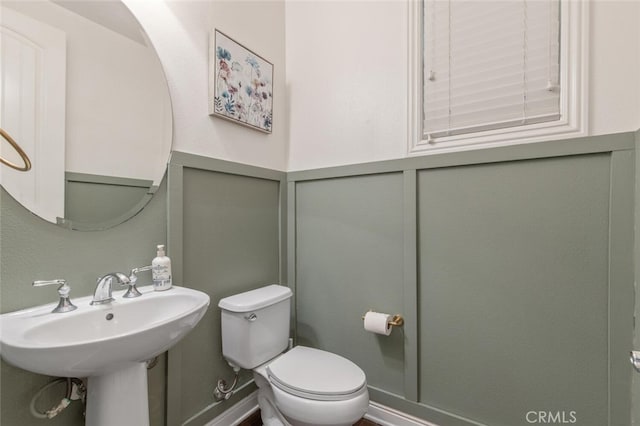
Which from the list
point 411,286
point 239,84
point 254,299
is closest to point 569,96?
point 411,286

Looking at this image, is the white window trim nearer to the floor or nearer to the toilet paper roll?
the toilet paper roll

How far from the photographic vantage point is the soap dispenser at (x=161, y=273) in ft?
3.77

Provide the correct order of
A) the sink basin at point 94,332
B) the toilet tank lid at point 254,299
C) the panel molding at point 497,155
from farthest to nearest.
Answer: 1. the toilet tank lid at point 254,299
2. the panel molding at point 497,155
3. the sink basin at point 94,332

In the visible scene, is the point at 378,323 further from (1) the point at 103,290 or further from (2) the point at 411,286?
(1) the point at 103,290

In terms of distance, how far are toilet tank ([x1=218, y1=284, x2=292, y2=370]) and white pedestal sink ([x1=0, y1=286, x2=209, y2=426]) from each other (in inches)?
13.0

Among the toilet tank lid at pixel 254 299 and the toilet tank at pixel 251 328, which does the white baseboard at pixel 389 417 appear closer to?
the toilet tank at pixel 251 328

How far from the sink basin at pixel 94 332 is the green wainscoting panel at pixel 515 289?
1108 mm

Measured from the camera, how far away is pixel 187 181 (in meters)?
1.34

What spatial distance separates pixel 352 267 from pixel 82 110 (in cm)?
138

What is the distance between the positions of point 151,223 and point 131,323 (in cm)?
41

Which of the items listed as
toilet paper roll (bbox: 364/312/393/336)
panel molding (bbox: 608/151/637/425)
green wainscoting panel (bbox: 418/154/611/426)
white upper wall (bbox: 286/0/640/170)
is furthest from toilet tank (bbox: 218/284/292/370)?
panel molding (bbox: 608/151/637/425)

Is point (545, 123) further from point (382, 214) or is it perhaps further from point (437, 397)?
point (437, 397)

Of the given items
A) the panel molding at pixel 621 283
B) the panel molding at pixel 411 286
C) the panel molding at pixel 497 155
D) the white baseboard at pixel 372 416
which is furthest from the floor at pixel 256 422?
the panel molding at pixel 497 155

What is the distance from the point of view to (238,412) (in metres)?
1.54
